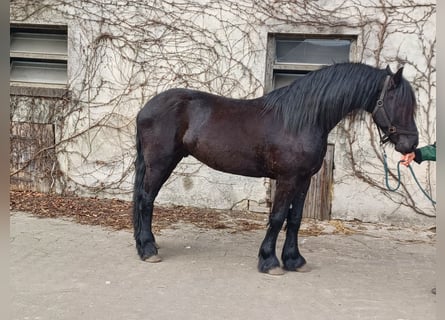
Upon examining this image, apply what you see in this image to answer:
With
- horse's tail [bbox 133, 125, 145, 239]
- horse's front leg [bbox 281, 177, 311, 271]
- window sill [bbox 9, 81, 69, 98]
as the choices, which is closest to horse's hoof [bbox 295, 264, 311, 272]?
horse's front leg [bbox 281, 177, 311, 271]

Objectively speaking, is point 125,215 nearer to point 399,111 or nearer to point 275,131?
point 275,131

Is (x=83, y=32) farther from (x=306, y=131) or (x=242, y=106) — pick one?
(x=306, y=131)

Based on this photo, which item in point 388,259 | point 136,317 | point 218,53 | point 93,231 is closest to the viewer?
point 136,317

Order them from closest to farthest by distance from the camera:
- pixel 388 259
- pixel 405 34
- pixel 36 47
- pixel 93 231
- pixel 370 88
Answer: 1. pixel 370 88
2. pixel 388 259
3. pixel 93 231
4. pixel 405 34
5. pixel 36 47

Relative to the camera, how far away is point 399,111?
11.4 feet

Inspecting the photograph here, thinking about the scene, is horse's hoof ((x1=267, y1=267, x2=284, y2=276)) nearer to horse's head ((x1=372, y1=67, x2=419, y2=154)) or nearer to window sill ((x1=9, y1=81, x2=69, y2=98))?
horse's head ((x1=372, y1=67, x2=419, y2=154))

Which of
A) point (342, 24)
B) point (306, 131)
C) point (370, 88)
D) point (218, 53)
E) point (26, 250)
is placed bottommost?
point (26, 250)

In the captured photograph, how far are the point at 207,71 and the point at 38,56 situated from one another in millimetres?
2515

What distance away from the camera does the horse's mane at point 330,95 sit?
3.59 meters

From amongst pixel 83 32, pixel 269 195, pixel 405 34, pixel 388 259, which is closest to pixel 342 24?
pixel 405 34

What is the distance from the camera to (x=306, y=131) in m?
3.68

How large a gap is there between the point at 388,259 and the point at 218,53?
340cm

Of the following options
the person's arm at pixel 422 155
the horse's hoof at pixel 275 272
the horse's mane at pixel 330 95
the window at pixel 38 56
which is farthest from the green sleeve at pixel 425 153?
the window at pixel 38 56

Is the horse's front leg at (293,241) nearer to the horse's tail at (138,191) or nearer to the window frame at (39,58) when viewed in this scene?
the horse's tail at (138,191)
